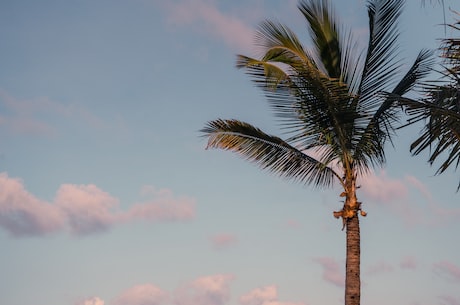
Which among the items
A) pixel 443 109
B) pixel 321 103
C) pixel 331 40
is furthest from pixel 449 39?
pixel 331 40

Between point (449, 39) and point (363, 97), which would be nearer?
point (449, 39)

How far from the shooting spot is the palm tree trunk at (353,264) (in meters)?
16.1

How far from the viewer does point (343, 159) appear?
668 inches

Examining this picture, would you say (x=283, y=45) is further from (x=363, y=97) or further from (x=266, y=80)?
(x=363, y=97)

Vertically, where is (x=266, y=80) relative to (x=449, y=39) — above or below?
above

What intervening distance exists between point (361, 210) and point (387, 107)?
7.92 ft

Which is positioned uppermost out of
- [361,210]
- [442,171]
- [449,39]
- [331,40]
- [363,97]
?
[331,40]

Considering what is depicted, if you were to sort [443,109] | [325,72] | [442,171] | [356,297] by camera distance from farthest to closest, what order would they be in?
[325,72], [356,297], [442,171], [443,109]

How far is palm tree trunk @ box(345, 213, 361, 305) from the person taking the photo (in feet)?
52.7

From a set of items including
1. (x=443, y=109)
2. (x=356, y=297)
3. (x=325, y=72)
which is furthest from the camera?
(x=325, y=72)

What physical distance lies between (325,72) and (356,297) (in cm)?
526

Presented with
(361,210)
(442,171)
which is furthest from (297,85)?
(442,171)

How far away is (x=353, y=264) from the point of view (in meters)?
16.3

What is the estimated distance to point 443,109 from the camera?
8.95m
